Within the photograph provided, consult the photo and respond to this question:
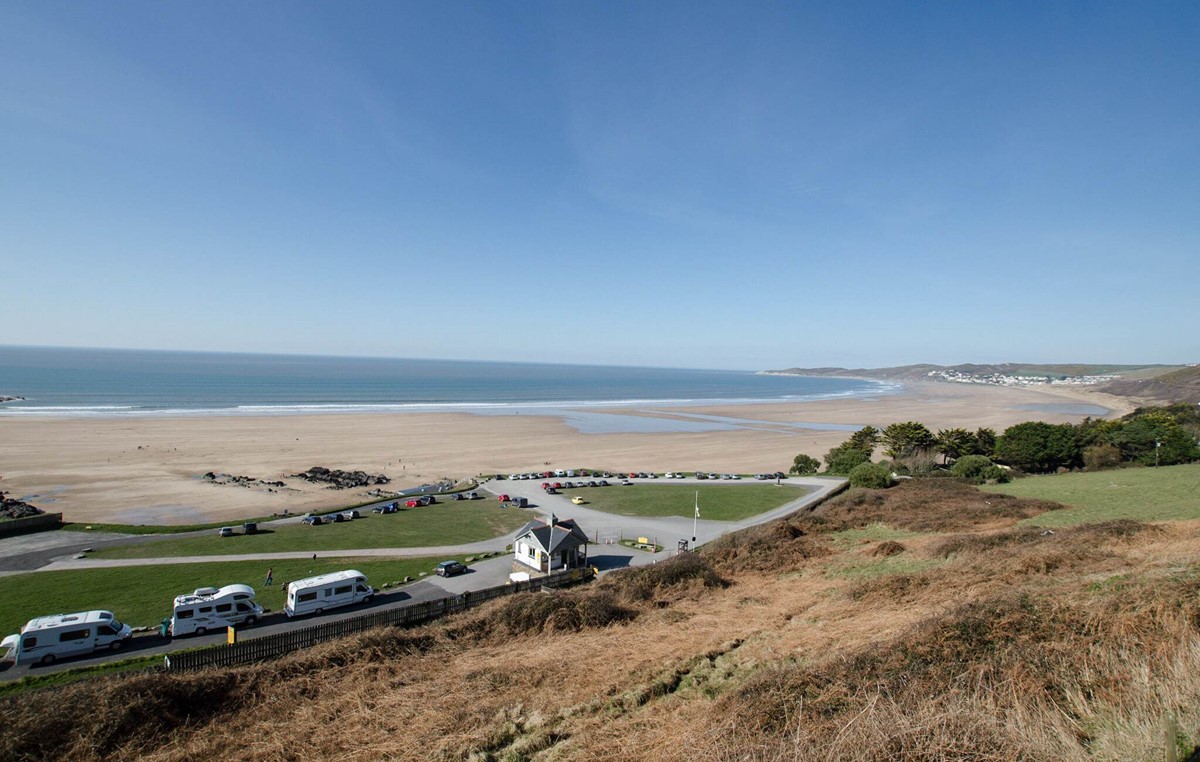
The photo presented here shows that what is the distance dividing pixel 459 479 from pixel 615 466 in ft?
60.3

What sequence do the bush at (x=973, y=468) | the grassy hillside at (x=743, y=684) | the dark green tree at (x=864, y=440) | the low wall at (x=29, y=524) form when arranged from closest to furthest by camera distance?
the grassy hillside at (x=743, y=684), the low wall at (x=29, y=524), the bush at (x=973, y=468), the dark green tree at (x=864, y=440)

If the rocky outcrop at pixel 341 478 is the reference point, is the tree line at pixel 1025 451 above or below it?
above

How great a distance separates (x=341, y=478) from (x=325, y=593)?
110 ft

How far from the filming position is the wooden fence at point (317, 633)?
14031mm

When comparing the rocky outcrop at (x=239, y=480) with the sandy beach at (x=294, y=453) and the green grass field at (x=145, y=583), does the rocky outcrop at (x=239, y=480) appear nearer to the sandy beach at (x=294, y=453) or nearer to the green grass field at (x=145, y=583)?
the sandy beach at (x=294, y=453)

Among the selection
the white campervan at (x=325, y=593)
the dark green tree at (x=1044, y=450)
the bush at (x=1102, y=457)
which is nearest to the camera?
the white campervan at (x=325, y=593)

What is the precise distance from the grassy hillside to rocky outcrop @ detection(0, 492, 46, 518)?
37.5 meters

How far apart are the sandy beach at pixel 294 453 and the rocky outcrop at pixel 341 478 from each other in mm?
1317

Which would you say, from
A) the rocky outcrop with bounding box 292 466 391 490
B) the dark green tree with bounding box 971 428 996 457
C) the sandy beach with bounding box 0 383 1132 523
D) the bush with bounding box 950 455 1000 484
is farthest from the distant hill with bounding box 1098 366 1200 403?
the rocky outcrop with bounding box 292 466 391 490

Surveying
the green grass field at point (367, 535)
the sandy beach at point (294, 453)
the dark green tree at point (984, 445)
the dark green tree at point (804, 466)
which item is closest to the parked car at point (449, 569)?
the green grass field at point (367, 535)

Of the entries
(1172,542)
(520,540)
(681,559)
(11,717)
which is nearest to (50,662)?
(11,717)

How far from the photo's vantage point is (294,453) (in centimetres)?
6381

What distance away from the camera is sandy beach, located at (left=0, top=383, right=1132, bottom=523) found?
43844mm

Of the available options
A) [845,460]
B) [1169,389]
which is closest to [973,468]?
[845,460]
